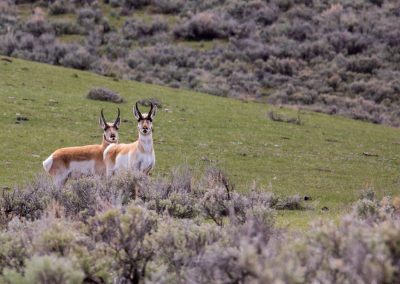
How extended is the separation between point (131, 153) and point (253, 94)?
22.8m

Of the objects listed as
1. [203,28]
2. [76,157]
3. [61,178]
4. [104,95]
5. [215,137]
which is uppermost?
[203,28]

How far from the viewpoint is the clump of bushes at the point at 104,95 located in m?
25.3

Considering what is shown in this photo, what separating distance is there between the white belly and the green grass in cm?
152

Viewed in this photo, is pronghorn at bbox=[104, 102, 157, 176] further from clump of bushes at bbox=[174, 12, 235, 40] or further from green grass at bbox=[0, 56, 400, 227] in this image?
clump of bushes at bbox=[174, 12, 235, 40]

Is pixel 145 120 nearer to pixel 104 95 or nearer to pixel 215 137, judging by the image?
pixel 215 137

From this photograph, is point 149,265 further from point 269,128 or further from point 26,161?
point 269,128

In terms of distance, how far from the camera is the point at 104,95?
1001 inches

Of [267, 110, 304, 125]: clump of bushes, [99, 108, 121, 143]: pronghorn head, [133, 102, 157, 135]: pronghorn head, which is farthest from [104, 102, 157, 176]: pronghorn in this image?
[267, 110, 304, 125]: clump of bushes

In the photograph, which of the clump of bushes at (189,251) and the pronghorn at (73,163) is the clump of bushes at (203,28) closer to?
the pronghorn at (73,163)

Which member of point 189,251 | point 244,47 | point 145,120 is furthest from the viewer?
point 244,47

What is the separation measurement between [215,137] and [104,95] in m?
5.56

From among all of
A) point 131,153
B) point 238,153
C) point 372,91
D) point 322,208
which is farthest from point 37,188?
point 372,91

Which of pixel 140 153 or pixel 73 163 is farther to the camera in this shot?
pixel 73 163

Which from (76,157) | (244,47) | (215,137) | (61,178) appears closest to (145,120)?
(76,157)
